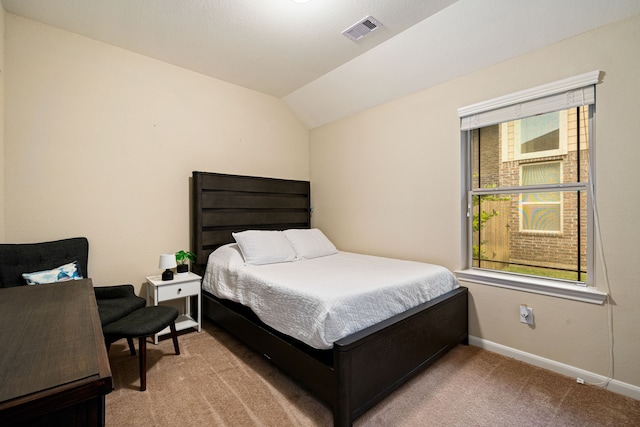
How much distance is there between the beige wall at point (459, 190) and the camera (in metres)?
1.92

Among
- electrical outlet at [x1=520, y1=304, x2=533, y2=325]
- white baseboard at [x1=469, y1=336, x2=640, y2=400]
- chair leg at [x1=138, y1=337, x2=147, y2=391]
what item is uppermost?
electrical outlet at [x1=520, y1=304, x2=533, y2=325]

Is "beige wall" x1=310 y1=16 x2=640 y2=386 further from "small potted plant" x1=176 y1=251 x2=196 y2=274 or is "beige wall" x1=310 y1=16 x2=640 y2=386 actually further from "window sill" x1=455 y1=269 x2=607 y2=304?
"small potted plant" x1=176 y1=251 x2=196 y2=274

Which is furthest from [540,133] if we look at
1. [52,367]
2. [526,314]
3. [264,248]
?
[52,367]

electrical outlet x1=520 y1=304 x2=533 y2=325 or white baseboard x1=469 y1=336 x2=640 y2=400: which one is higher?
electrical outlet x1=520 y1=304 x2=533 y2=325

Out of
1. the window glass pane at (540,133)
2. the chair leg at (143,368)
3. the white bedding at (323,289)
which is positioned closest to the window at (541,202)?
the window glass pane at (540,133)

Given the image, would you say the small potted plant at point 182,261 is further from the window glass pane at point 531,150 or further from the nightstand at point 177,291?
the window glass pane at point 531,150

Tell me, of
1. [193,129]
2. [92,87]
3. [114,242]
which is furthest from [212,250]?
[92,87]

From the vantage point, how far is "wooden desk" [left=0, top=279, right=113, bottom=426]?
67 cm

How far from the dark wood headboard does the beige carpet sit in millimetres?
1214

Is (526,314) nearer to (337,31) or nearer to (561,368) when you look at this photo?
(561,368)

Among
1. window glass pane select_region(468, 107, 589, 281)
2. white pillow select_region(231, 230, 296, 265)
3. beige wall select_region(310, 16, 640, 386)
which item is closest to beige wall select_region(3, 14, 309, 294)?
white pillow select_region(231, 230, 296, 265)

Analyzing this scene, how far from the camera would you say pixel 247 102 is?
12.1ft

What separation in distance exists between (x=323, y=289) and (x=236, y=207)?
1.88 meters

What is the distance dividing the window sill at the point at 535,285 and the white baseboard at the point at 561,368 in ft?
1.64
